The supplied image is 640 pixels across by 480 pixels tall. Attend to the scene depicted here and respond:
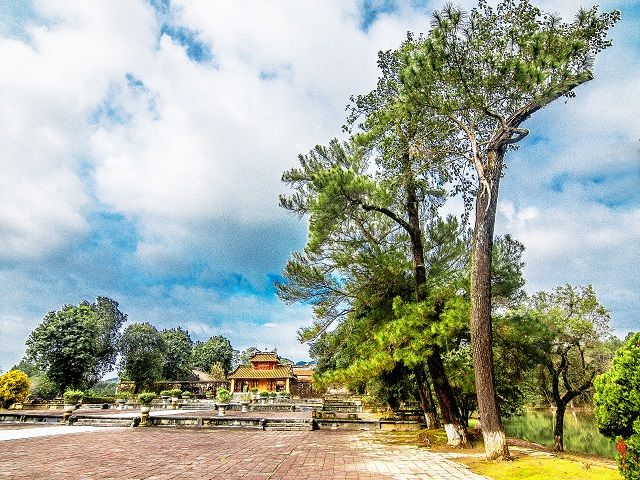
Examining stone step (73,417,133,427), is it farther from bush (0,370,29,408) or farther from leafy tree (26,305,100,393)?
leafy tree (26,305,100,393)

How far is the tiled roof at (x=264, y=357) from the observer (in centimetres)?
5328

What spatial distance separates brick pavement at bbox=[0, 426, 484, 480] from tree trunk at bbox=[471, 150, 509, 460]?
1047 mm

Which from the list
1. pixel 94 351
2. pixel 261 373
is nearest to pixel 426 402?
pixel 94 351

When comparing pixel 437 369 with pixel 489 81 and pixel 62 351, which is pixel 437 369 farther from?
pixel 62 351

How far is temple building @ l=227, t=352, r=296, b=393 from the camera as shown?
165 feet

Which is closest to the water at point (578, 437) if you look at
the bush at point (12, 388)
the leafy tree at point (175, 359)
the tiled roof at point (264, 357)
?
the tiled roof at point (264, 357)

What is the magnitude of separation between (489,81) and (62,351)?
3893 centimetres

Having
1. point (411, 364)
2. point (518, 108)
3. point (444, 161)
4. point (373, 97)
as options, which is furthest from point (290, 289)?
point (518, 108)

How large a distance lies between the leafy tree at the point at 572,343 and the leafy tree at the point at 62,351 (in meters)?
35.7

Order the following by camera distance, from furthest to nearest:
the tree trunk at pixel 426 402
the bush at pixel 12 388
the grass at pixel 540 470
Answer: the bush at pixel 12 388 < the tree trunk at pixel 426 402 < the grass at pixel 540 470

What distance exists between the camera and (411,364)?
Answer: 10609 mm

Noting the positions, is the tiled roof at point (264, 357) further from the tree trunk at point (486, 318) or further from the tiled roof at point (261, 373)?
the tree trunk at point (486, 318)

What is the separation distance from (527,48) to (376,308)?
27.4ft

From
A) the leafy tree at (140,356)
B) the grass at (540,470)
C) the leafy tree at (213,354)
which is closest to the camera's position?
the grass at (540,470)
